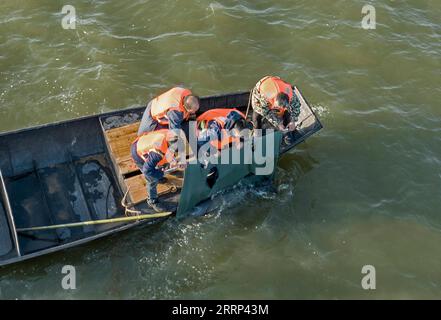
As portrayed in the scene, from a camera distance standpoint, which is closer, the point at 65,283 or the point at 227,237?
the point at 65,283

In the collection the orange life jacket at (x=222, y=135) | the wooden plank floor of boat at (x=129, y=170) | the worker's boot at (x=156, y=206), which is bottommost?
the worker's boot at (x=156, y=206)

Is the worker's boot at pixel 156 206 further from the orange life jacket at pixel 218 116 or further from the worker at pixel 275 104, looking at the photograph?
the worker at pixel 275 104

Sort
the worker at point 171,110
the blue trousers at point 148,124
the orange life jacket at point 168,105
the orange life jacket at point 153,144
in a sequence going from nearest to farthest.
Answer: the orange life jacket at point 153,144 → the worker at point 171,110 → the orange life jacket at point 168,105 → the blue trousers at point 148,124

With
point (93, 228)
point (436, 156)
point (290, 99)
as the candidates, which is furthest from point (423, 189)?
point (93, 228)

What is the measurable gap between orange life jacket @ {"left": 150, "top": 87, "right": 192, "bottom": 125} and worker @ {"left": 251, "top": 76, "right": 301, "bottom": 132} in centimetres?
179

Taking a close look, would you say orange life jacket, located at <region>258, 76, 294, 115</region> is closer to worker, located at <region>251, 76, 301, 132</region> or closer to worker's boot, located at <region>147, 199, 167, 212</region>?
worker, located at <region>251, 76, 301, 132</region>

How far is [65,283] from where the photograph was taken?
31.7 ft

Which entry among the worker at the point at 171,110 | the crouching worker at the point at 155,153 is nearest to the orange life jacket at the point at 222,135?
the worker at the point at 171,110

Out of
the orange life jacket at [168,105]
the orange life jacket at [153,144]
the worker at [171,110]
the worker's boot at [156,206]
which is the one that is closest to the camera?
the orange life jacket at [153,144]

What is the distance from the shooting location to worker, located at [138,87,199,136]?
9.70 metres

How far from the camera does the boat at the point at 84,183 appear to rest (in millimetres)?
9758

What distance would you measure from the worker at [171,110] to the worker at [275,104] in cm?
175
